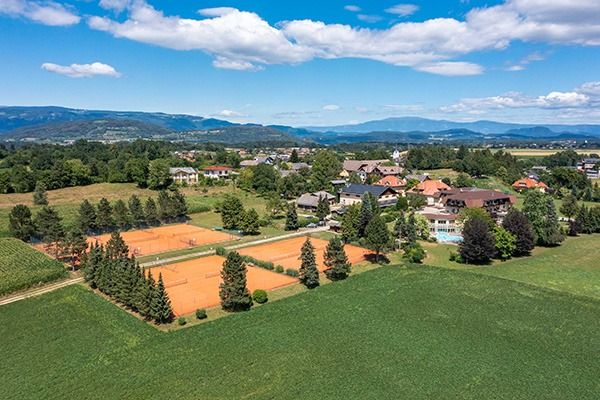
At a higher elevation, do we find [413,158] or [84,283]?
[413,158]

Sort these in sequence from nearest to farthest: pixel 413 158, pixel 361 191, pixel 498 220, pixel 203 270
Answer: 1. pixel 203 270
2. pixel 498 220
3. pixel 361 191
4. pixel 413 158

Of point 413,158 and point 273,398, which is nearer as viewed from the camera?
point 273,398

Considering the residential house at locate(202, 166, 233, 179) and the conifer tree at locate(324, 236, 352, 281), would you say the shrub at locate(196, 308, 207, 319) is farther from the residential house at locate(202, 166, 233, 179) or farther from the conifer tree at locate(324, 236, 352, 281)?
the residential house at locate(202, 166, 233, 179)

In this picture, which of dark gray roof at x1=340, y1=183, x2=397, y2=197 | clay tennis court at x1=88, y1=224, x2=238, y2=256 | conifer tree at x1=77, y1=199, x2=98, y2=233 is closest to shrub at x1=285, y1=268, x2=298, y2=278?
clay tennis court at x1=88, y1=224, x2=238, y2=256

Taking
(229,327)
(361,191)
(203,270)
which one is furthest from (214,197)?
(229,327)

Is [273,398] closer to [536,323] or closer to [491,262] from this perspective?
[536,323]

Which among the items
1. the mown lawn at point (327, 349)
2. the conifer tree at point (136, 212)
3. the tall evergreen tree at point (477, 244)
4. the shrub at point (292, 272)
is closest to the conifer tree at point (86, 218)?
the conifer tree at point (136, 212)

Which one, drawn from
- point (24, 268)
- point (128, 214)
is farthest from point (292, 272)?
point (128, 214)
